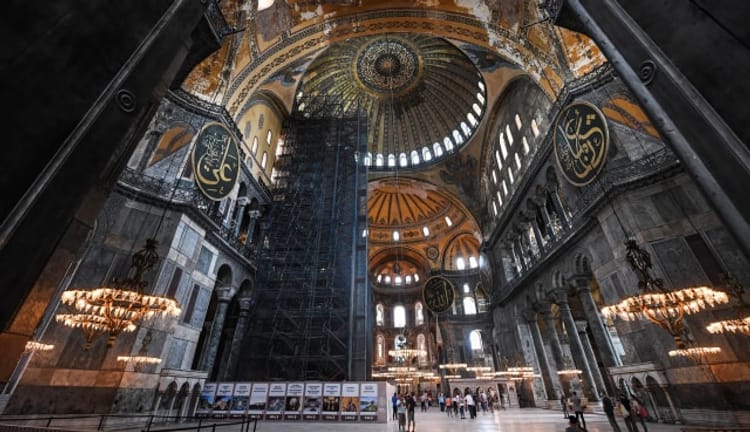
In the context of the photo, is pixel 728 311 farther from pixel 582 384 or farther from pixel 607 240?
pixel 582 384

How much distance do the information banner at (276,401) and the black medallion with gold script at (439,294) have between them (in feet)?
34.7

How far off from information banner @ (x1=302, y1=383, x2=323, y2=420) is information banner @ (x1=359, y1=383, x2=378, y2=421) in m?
1.21

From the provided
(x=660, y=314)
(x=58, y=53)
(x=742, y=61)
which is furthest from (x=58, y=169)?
(x=660, y=314)

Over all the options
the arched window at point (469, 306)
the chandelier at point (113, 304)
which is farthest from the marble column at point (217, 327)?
the arched window at point (469, 306)

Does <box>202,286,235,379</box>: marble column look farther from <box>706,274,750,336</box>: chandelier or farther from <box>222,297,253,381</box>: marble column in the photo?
<box>706,274,750,336</box>: chandelier

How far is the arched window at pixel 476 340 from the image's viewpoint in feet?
74.1

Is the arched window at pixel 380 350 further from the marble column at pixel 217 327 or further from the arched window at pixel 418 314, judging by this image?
the marble column at pixel 217 327

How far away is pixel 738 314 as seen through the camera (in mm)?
5664

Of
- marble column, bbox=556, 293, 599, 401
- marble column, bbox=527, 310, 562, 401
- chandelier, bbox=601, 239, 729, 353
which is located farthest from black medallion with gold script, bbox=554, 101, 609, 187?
marble column, bbox=527, 310, 562, 401

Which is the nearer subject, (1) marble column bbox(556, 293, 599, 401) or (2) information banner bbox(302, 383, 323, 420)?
(2) information banner bbox(302, 383, 323, 420)

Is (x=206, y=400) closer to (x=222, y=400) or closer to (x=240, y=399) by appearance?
(x=222, y=400)

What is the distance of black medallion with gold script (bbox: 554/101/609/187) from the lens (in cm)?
834

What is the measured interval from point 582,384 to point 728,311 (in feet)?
27.5

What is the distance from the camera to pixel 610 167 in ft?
27.7
